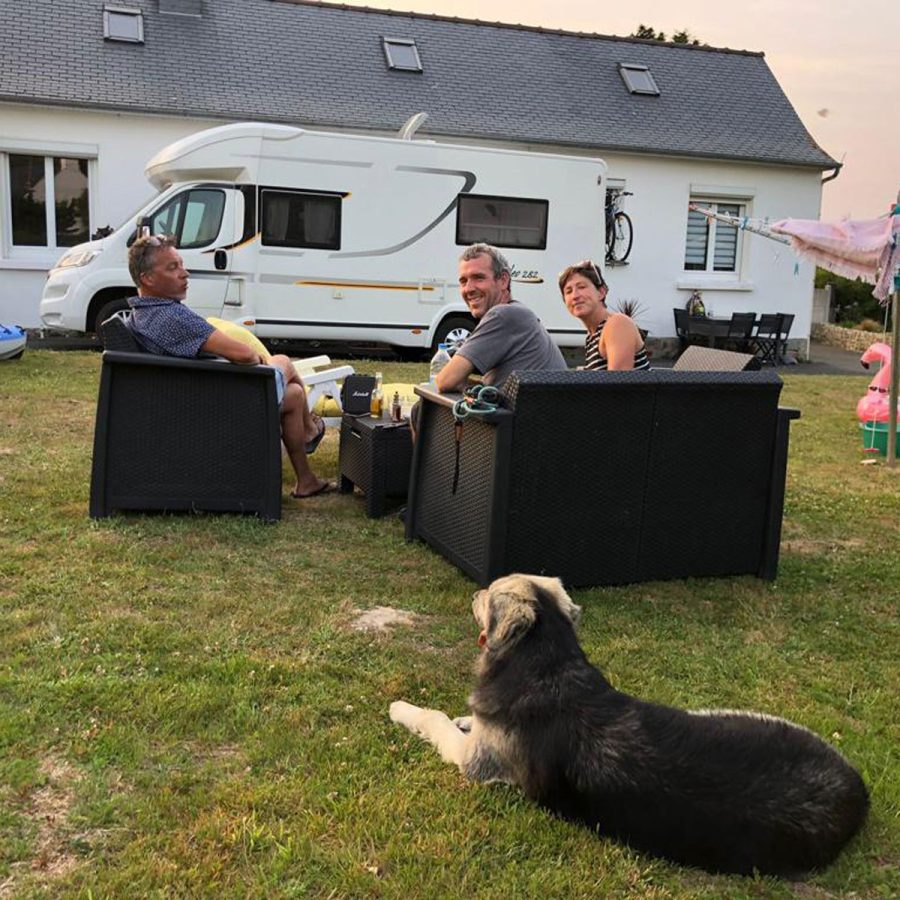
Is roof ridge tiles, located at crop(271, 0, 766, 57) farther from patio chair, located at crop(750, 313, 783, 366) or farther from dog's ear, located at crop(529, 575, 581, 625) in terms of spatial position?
dog's ear, located at crop(529, 575, 581, 625)

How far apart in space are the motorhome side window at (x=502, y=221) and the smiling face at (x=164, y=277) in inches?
314

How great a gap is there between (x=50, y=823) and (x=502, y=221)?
36.0 ft

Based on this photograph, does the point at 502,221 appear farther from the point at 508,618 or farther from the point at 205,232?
the point at 508,618

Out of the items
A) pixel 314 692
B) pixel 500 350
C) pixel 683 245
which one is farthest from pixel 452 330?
pixel 314 692

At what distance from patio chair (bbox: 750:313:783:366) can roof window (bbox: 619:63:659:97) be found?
181 inches

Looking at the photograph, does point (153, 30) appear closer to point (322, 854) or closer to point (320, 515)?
point (320, 515)

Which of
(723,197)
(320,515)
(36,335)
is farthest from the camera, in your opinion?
(723,197)

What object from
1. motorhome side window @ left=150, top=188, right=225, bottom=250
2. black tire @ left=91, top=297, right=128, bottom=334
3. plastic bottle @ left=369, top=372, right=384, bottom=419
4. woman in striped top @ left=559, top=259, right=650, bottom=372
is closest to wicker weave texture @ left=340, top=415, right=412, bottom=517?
plastic bottle @ left=369, top=372, right=384, bottom=419

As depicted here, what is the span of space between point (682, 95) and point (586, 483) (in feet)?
48.1

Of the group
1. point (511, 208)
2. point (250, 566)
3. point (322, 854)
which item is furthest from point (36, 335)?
point (322, 854)

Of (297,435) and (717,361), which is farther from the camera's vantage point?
(297,435)

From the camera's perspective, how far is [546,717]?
217 centimetres

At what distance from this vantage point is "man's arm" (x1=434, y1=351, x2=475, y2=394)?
406cm

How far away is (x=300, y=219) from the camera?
1124 centimetres
